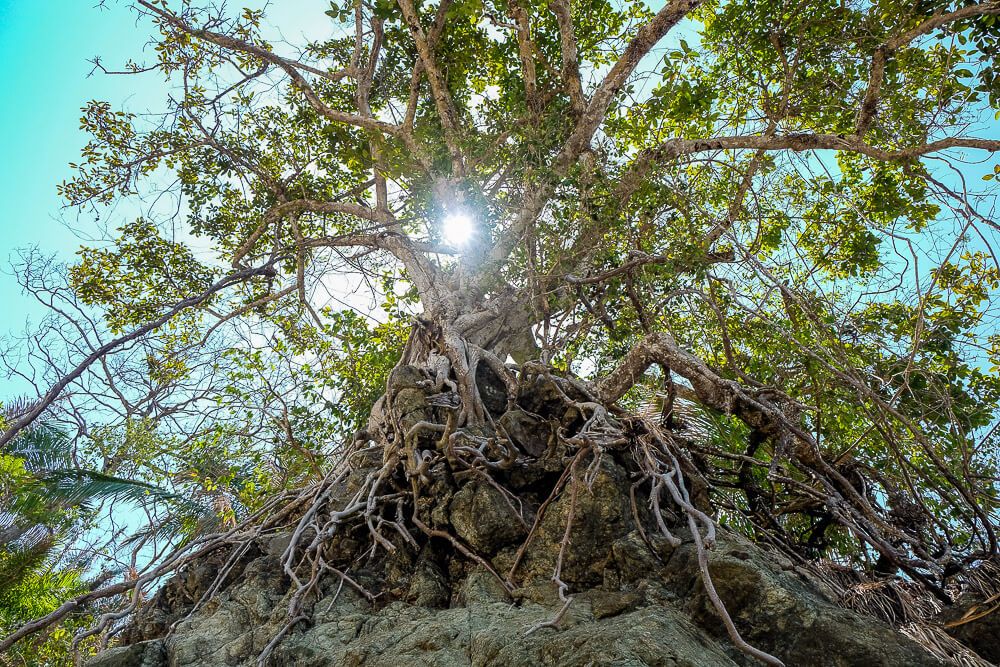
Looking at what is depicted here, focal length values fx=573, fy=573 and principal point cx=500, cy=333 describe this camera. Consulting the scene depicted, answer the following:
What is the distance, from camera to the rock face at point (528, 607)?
2.04 m

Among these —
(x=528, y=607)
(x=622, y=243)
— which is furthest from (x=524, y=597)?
(x=622, y=243)

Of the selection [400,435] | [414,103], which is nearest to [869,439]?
[400,435]

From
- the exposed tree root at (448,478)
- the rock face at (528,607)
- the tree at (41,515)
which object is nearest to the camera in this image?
the rock face at (528,607)

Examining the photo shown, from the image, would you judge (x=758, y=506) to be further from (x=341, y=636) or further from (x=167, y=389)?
(x=167, y=389)

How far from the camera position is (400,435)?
143 inches

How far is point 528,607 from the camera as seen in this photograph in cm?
253

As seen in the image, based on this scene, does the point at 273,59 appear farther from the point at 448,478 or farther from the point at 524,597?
the point at 524,597

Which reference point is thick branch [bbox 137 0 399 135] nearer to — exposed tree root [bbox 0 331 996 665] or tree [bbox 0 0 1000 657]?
tree [bbox 0 0 1000 657]

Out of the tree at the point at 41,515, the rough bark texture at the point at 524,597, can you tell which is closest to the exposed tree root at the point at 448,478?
the rough bark texture at the point at 524,597

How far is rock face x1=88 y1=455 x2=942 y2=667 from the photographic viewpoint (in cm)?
204

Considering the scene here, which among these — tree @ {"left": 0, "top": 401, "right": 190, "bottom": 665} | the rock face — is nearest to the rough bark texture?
the rock face

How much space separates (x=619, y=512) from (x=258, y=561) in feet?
6.71

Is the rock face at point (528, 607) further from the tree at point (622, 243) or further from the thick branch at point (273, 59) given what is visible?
the thick branch at point (273, 59)

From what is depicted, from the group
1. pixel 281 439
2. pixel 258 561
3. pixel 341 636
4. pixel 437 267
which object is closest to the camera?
pixel 341 636
